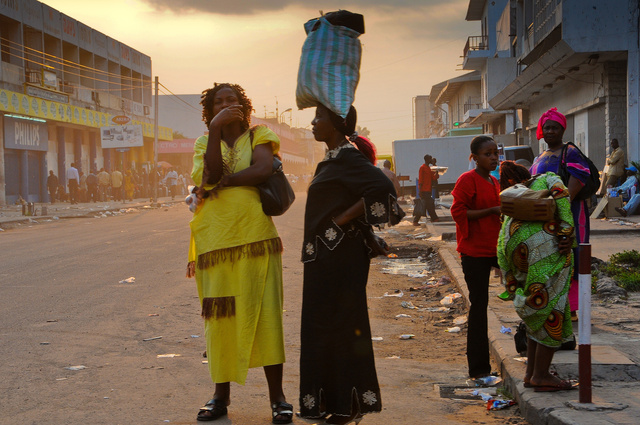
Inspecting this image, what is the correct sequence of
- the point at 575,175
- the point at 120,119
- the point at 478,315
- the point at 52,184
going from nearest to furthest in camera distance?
the point at 478,315
the point at 575,175
the point at 52,184
the point at 120,119

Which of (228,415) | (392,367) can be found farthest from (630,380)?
(228,415)

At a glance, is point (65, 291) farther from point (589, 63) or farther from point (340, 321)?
point (589, 63)

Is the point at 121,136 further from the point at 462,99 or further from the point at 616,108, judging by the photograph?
the point at 616,108

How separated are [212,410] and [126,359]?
6.10 feet

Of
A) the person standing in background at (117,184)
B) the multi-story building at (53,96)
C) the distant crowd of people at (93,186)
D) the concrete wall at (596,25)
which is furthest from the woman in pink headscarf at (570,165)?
the person standing in background at (117,184)

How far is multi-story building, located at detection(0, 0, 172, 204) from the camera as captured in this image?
35.7 metres

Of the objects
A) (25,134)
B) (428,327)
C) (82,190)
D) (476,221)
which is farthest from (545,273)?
(82,190)

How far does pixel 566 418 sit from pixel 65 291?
7122mm

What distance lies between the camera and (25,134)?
120 feet

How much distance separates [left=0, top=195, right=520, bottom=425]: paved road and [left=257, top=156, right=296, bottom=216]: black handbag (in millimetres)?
1239

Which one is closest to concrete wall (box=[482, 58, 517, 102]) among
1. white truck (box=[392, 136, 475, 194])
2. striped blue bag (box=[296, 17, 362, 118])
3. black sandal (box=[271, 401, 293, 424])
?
white truck (box=[392, 136, 475, 194])

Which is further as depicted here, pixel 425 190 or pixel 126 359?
pixel 425 190

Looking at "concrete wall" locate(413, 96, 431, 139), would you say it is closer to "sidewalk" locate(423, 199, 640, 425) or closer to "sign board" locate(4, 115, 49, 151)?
"sign board" locate(4, 115, 49, 151)

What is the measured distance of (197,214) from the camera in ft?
14.7
